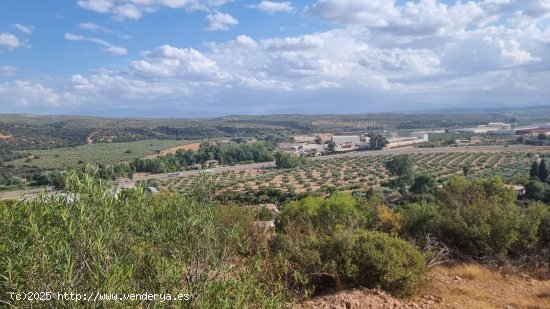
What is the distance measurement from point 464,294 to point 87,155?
8443 cm

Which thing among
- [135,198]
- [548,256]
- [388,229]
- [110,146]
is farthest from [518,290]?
[110,146]

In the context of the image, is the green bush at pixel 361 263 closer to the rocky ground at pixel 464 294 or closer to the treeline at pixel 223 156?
the rocky ground at pixel 464 294

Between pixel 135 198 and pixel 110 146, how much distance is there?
10472cm

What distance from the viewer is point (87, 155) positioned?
82188 mm

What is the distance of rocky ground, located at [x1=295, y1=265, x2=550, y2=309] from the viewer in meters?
7.77

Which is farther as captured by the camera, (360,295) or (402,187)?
(402,187)

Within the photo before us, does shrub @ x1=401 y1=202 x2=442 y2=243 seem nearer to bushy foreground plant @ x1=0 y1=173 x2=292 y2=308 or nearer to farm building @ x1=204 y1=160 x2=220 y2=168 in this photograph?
bushy foreground plant @ x1=0 y1=173 x2=292 y2=308

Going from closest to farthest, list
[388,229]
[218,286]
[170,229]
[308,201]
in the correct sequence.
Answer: [218,286]
[170,229]
[388,229]
[308,201]

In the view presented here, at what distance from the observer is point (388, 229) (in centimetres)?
1591

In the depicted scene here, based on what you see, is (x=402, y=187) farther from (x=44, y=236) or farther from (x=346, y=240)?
(x=44, y=236)

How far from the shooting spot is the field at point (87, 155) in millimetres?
69000

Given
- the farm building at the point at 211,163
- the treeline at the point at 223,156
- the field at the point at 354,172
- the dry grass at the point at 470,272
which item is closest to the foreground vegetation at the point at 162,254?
the dry grass at the point at 470,272

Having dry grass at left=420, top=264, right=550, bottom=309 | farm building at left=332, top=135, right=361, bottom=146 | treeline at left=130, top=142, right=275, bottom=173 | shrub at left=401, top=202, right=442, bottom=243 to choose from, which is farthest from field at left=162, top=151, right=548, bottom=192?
dry grass at left=420, top=264, right=550, bottom=309

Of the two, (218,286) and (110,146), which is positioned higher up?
(218,286)
